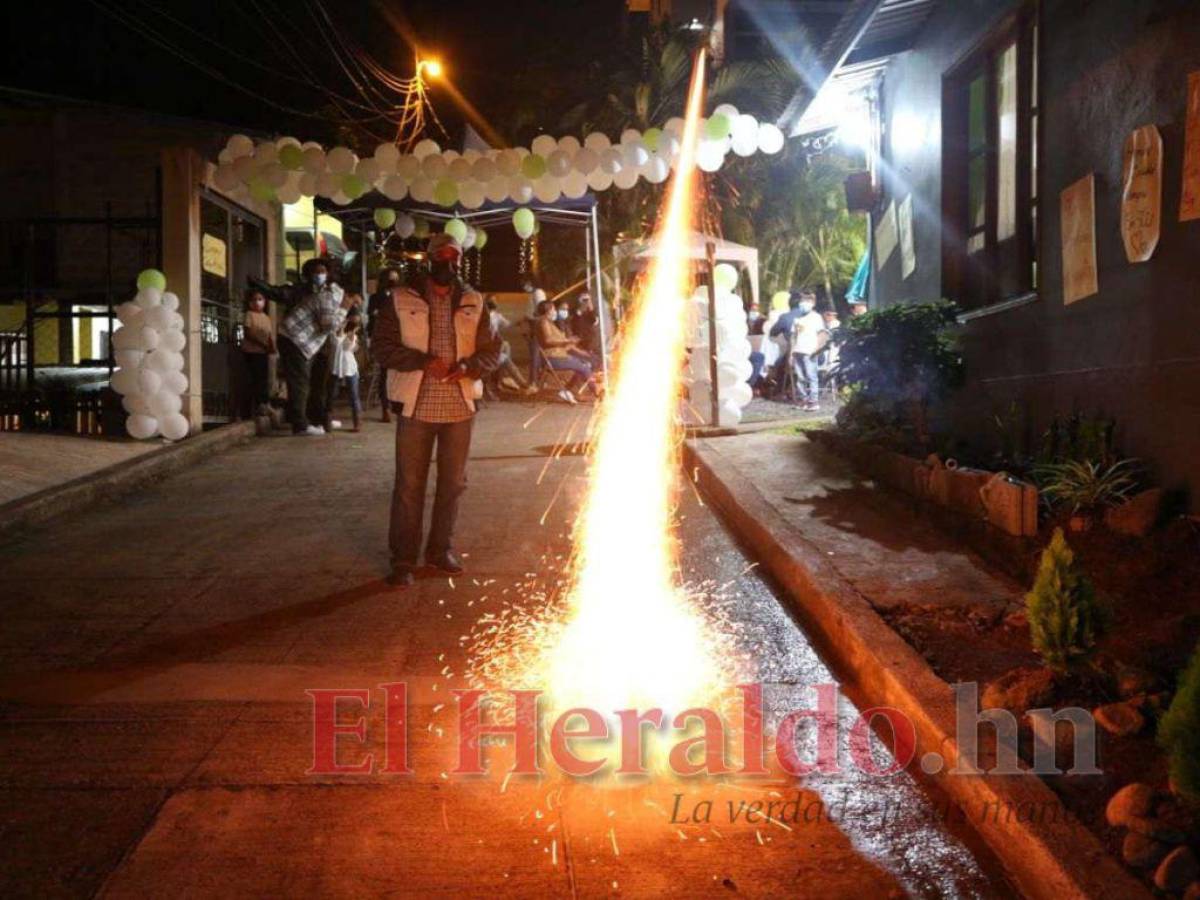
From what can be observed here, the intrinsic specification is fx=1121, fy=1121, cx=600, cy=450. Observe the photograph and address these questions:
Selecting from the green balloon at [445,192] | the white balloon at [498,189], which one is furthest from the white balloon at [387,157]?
the white balloon at [498,189]

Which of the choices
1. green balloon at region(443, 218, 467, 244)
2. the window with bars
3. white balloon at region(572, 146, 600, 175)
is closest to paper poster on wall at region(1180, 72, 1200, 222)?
the window with bars

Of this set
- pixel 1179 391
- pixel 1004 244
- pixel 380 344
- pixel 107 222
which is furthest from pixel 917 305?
pixel 107 222

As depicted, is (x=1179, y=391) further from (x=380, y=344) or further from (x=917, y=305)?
(x=380, y=344)

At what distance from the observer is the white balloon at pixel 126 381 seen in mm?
11914

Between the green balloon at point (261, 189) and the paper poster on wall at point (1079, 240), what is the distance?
31.2 ft

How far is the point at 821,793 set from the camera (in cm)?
376

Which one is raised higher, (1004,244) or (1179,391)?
(1004,244)

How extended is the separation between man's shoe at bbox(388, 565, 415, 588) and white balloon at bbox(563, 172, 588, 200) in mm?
9249

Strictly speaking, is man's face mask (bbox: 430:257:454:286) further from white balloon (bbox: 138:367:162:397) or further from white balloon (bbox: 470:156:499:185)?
white balloon (bbox: 470:156:499:185)

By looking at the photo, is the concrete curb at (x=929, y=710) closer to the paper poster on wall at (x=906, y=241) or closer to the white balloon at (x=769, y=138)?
the paper poster on wall at (x=906, y=241)

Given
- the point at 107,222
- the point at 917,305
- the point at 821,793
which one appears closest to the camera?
the point at 821,793

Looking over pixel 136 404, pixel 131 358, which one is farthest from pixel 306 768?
pixel 131 358

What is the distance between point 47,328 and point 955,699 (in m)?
20.3

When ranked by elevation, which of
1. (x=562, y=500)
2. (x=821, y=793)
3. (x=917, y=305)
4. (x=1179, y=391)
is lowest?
(x=821, y=793)
